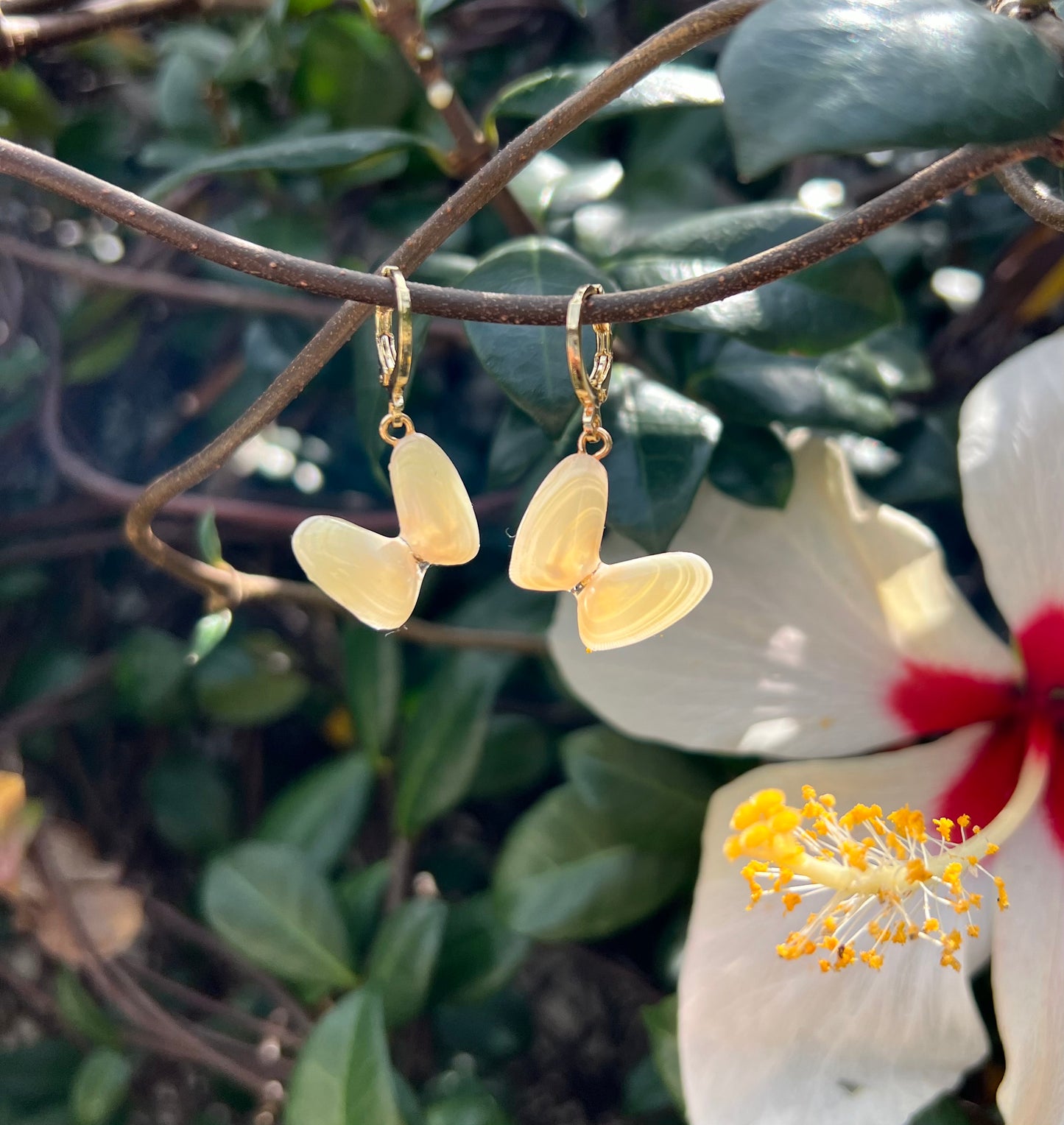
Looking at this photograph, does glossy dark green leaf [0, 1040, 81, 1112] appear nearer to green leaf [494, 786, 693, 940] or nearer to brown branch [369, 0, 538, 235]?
green leaf [494, 786, 693, 940]

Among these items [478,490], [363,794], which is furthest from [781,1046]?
[478,490]

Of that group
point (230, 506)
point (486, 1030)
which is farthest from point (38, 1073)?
point (230, 506)

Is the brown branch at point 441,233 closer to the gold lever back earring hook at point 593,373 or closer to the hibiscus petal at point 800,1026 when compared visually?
the gold lever back earring hook at point 593,373

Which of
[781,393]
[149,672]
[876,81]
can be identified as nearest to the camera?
[876,81]

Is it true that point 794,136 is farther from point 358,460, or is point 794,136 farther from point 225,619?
point 358,460

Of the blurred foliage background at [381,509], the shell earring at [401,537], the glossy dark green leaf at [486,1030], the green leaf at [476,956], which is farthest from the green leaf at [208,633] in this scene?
the glossy dark green leaf at [486,1030]

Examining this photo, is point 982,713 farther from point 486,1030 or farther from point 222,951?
point 222,951
